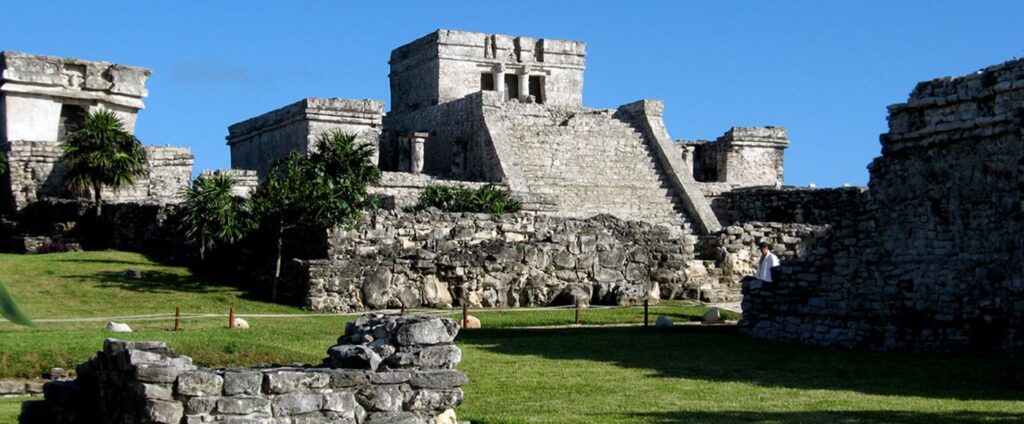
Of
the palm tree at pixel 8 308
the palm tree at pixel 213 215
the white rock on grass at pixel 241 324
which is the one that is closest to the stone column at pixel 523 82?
the palm tree at pixel 213 215

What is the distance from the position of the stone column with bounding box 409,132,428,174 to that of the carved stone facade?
735 cm

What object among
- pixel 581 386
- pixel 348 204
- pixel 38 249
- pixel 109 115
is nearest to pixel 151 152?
pixel 109 115

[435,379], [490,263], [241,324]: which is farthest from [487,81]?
[435,379]

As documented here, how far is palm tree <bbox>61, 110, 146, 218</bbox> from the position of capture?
1195 inches

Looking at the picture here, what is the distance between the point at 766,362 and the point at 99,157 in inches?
781

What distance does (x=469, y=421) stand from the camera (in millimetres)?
10570

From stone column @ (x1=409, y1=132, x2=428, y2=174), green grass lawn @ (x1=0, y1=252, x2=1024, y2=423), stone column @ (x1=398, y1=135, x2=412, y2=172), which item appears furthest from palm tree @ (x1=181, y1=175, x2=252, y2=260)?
stone column @ (x1=398, y1=135, x2=412, y2=172)

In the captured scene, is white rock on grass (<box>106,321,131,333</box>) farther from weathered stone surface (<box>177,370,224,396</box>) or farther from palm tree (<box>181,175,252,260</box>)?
weathered stone surface (<box>177,370,224,396</box>)

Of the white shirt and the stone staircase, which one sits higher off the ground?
the stone staircase

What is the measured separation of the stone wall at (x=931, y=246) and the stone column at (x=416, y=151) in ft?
69.3

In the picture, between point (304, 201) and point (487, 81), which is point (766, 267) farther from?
point (487, 81)

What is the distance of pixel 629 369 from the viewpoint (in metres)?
14.0

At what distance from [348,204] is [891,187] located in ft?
35.9

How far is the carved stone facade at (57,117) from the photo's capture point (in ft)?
103
